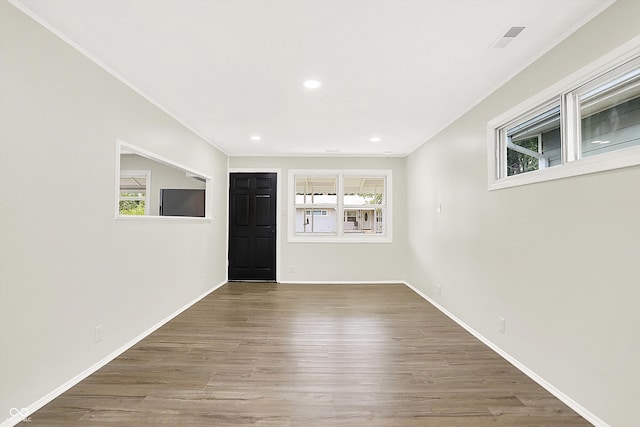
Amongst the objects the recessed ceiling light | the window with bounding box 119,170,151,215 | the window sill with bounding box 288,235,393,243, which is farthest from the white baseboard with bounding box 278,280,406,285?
the recessed ceiling light

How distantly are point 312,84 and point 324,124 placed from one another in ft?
3.94

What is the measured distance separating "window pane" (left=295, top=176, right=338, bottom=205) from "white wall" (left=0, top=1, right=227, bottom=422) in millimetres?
3267

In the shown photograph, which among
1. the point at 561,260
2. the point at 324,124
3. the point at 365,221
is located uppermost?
the point at 324,124

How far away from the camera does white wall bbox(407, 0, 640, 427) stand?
1.69 meters

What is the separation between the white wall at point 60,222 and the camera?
5.89ft

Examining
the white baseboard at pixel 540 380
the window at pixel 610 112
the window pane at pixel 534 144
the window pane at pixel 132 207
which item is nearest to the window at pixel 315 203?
the white baseboard at pixel 540 380

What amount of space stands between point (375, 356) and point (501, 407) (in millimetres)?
1014

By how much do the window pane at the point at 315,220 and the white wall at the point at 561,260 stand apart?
2886 millimetres

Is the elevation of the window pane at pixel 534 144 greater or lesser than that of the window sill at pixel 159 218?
greater

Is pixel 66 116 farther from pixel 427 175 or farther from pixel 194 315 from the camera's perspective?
pixel 427 175

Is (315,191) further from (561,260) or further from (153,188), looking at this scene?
(561,260)

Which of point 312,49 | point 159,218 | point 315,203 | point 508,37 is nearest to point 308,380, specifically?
point 159,218

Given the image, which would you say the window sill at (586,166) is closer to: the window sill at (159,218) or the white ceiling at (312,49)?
the white ceiling at (312,49)

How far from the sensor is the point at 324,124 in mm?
4066
